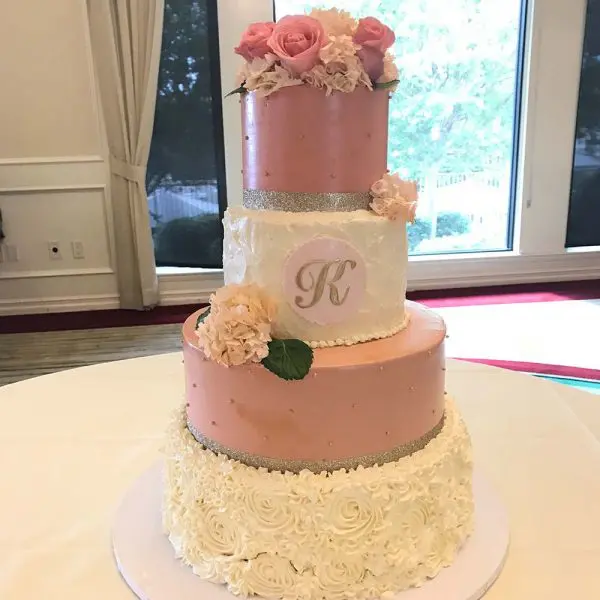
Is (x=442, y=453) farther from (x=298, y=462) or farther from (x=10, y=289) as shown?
(x=10, y=289)

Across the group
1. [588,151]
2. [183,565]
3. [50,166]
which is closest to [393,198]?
[183,565]

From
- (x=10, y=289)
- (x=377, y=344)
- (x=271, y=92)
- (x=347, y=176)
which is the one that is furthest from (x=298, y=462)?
(x=10, y=289)

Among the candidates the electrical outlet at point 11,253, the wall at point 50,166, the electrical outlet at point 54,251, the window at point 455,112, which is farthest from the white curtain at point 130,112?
the window at point 455,112

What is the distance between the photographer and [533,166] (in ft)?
14.9

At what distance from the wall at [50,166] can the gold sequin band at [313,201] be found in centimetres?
308

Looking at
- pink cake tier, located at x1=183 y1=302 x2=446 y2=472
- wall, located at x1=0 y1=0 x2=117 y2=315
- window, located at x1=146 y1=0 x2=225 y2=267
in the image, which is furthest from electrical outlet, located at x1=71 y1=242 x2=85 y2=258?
pink cake tier, located at x1=183 y1=302 x2=446 y2=472

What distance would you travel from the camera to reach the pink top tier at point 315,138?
1.25 metres

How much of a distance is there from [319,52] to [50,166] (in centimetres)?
332

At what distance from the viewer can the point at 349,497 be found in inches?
48.8

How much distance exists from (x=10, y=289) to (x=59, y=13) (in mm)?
1736

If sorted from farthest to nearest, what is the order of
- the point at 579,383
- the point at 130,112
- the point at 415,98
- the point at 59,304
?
1. the point at 415,98
2. the point at 59,304
3. the point at 130,112
4. the point at 579,383

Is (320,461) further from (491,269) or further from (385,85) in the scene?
(491,269)

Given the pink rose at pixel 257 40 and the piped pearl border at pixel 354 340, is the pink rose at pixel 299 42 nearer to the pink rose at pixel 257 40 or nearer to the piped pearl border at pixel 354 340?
the pink rose at pixel 257 40

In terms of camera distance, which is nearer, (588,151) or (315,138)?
(315,138)
